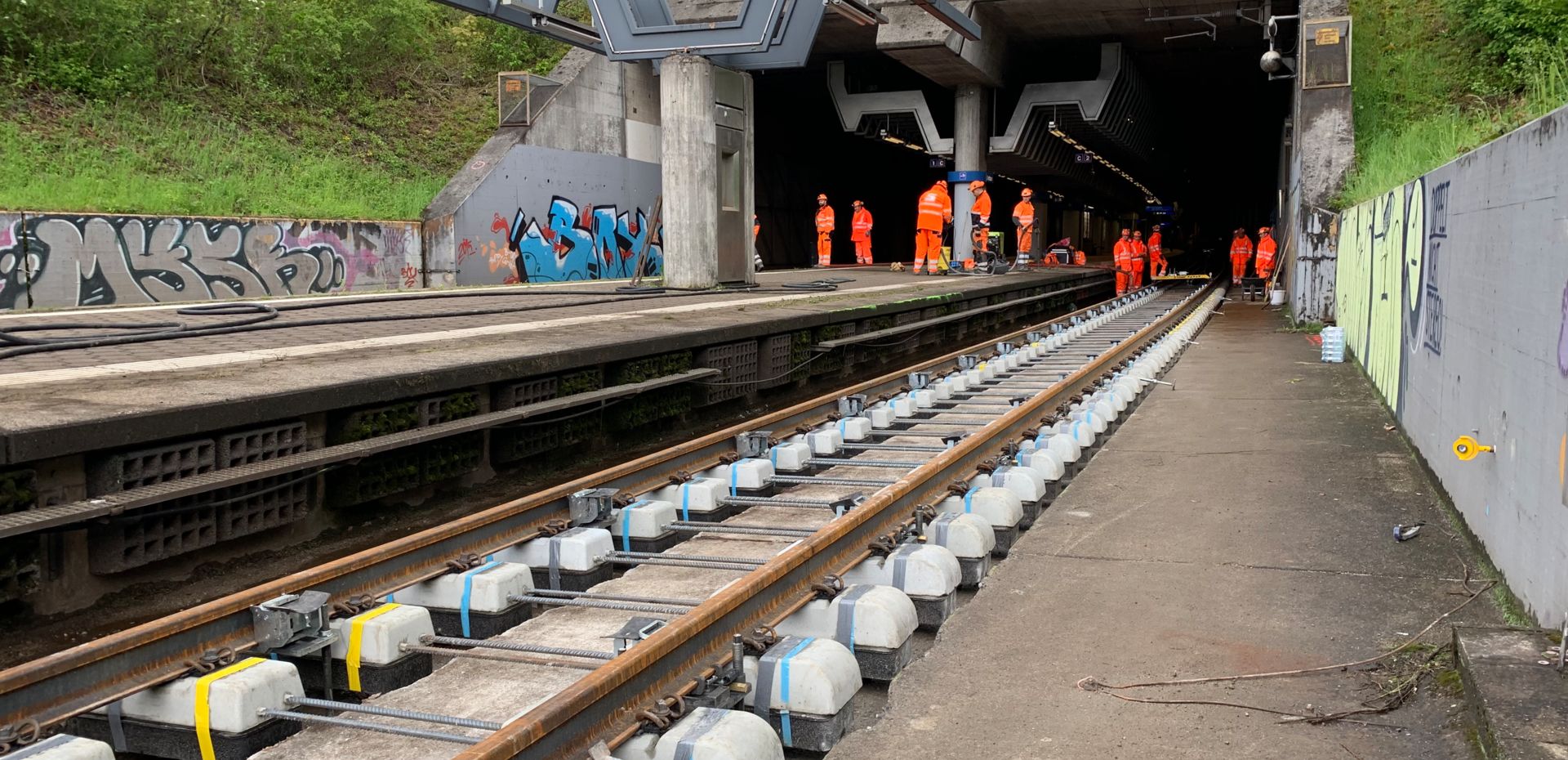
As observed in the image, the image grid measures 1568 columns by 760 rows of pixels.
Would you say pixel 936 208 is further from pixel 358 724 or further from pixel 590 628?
pixel 358 724

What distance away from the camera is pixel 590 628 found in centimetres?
452

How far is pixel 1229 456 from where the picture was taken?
7672 mm

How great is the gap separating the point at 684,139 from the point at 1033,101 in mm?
19787

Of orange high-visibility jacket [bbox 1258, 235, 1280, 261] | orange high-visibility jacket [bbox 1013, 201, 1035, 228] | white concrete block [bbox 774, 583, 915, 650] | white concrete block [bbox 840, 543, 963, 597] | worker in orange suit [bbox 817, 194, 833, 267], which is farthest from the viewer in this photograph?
worker in orange suit [bbox 817, 194, 833, 267]

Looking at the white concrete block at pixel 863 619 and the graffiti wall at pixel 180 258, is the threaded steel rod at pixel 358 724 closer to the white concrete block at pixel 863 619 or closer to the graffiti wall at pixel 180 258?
the white concrete block at pixel 863 619

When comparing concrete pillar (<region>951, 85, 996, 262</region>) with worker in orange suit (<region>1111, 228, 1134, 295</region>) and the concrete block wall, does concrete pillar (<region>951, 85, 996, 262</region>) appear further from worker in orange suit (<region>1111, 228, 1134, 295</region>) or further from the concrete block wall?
the concrete block wall

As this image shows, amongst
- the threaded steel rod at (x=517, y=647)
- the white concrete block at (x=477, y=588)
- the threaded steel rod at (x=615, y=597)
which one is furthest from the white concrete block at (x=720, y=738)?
the white concrete block at (x=477, y=588)

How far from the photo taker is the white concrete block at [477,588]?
425cm

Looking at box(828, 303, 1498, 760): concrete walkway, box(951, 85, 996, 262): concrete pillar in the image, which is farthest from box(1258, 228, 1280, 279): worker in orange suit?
box(828, 303, 1498, 760): concrete walkway

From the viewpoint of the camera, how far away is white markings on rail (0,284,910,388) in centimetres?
621

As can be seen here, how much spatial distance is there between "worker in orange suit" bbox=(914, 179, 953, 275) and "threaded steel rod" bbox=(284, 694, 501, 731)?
2143 centimetres

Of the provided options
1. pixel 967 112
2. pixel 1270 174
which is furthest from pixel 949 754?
pixel 1270 174

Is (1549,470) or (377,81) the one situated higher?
(377,81)

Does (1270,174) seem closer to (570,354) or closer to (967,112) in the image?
(967,112)
